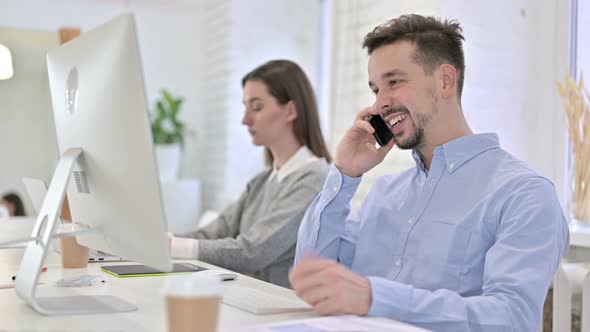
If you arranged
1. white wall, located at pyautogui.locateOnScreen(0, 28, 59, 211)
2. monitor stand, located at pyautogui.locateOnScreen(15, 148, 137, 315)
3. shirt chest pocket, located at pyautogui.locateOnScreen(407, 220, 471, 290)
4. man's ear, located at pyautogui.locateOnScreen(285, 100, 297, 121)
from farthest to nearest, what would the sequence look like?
man's ear, located at pyautogui.locateOnScreen(285, 100, 297, 121) < white wall, located at pyautogui.locateOnScreen(0, 28, 59, 211) < shirt chest pocket, located at pyautogui.locateOnScreen(407, 220, 471, 290) < monitor stand, located at pyautogui.locateOnScreen(15, 148, 137, 315)

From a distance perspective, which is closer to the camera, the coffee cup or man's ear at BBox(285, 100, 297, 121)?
the coffee cup

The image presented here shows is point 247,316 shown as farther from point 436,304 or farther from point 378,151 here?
point 378,151

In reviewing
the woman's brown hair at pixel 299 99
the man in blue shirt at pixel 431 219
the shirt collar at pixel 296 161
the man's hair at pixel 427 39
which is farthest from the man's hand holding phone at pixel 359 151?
the woman's brown hair at pixel 299 99

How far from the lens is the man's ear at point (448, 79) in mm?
1648

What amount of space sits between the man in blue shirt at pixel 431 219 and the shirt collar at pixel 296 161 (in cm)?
62

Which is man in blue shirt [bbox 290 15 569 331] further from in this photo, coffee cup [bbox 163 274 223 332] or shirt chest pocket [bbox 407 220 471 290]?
coffee cup [bbox 163 274 223 332]

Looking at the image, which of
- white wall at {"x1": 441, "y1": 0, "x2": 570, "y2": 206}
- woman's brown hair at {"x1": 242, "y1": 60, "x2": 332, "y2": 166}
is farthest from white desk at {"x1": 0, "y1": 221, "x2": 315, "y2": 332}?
white wall at {"x1": 441, "y1": 0, "x2": 570, "y2": 206}

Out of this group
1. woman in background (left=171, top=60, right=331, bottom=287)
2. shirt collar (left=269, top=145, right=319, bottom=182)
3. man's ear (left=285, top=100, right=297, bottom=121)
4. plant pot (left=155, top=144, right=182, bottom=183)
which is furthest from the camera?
plant pot (left=155, top=144, right=182, bottom=183)

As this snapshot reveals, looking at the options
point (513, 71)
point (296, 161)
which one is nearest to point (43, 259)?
point (296, 161)

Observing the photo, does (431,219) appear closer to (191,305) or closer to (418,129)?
(418,129)

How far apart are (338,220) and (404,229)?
167 millimetres

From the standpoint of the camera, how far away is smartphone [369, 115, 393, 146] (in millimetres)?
1739

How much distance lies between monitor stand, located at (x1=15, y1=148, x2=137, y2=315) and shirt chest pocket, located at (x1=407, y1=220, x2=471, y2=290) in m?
0.63

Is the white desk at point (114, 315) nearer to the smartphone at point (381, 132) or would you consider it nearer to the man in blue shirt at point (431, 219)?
the man in blue shirt at point (431, 219)
